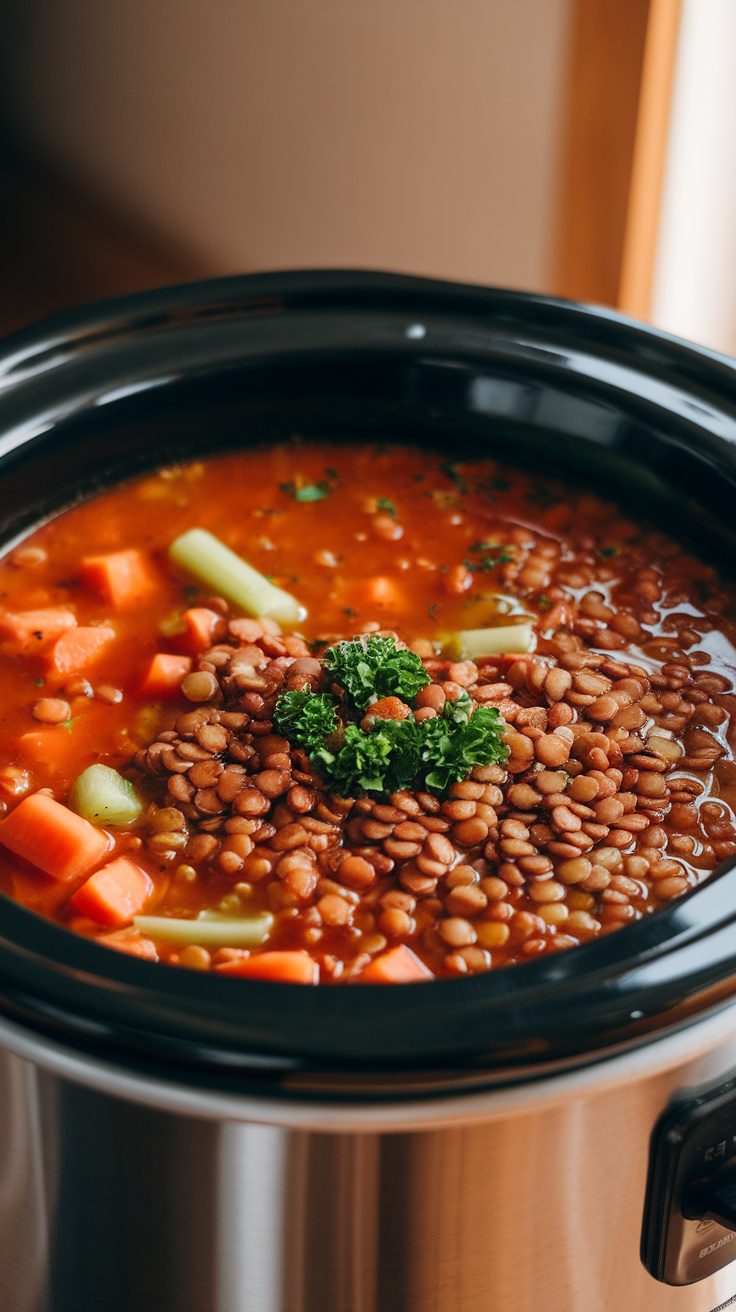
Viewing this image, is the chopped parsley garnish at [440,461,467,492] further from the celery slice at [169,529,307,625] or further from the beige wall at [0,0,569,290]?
the beige wall at [0,0,569,290]

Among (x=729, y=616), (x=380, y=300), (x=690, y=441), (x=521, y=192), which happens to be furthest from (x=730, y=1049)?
(x=521, y=192)

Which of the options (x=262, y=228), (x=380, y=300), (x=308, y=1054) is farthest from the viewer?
(x=262, y=228)

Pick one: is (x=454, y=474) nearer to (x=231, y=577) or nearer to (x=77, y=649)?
(x=231, y=577)

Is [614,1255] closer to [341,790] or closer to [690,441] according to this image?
[341,790]

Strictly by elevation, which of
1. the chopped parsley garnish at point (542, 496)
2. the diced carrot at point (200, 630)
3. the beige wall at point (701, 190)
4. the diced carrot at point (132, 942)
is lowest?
the diced carrot at point (132, 942)

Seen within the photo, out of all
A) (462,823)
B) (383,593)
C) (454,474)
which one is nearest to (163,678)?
(383,593)

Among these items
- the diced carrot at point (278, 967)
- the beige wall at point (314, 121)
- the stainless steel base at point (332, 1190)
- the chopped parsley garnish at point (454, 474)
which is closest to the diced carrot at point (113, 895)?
the diced carrot at point (278, 967)

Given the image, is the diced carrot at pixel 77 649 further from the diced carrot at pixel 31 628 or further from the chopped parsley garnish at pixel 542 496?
the chopped parsley garnish at pixel 542 496
